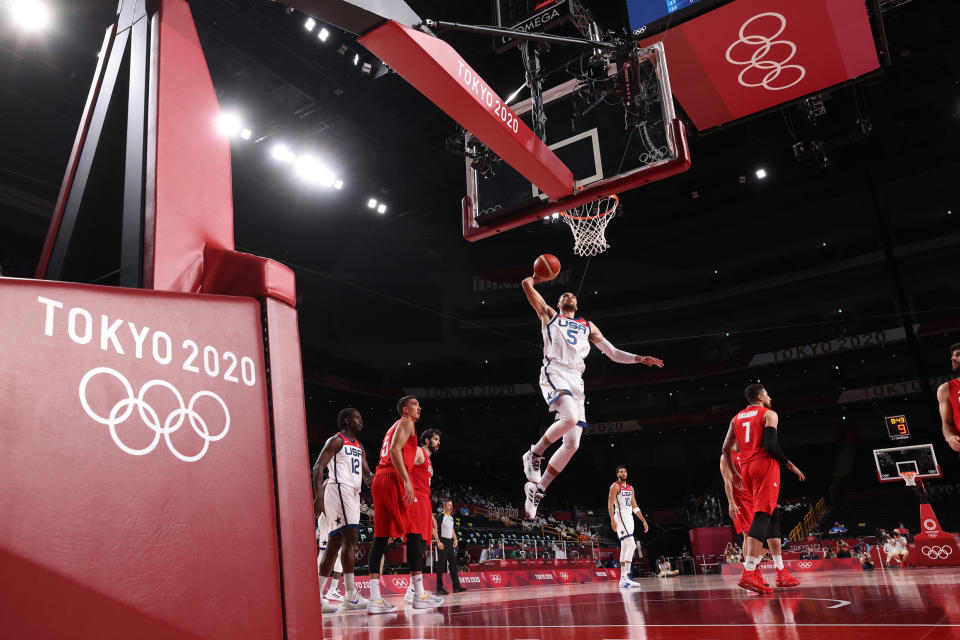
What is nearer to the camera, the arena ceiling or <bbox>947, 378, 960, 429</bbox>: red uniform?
<bbox>947, 378, 960, 429</bbox>: red uniform

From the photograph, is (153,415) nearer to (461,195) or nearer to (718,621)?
(718,621)

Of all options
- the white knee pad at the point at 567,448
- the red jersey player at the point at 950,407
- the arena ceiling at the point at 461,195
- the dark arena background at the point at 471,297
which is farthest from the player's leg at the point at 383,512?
the arena ceiling at the point at 461,195

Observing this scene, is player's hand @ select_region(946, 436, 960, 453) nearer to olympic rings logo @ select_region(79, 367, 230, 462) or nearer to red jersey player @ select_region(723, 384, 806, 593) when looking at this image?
red jersey player @ select_region(723, 384, 806, 593)

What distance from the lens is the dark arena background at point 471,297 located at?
103cm

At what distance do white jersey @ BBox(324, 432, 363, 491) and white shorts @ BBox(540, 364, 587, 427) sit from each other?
7.20ft

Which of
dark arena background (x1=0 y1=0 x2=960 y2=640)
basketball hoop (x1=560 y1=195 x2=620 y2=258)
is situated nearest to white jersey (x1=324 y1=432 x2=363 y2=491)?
dark arena background (x1=0 y1=0 x2=960 y2=640)

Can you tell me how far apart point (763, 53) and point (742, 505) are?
4.73 m

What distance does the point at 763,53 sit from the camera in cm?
662

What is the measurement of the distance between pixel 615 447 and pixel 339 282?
1517cm

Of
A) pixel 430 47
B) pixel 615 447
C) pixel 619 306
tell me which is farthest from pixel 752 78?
pixel 615 447

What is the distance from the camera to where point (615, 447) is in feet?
96.4

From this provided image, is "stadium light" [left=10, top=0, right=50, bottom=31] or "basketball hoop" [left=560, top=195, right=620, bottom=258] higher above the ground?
"stadium light" [left=10, top=0, right=50, bottom=31]

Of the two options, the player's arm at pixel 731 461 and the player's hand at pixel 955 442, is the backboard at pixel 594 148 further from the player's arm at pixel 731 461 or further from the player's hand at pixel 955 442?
the player's hand at pixel 955 442

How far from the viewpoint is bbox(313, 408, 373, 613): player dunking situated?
638 centimetres
